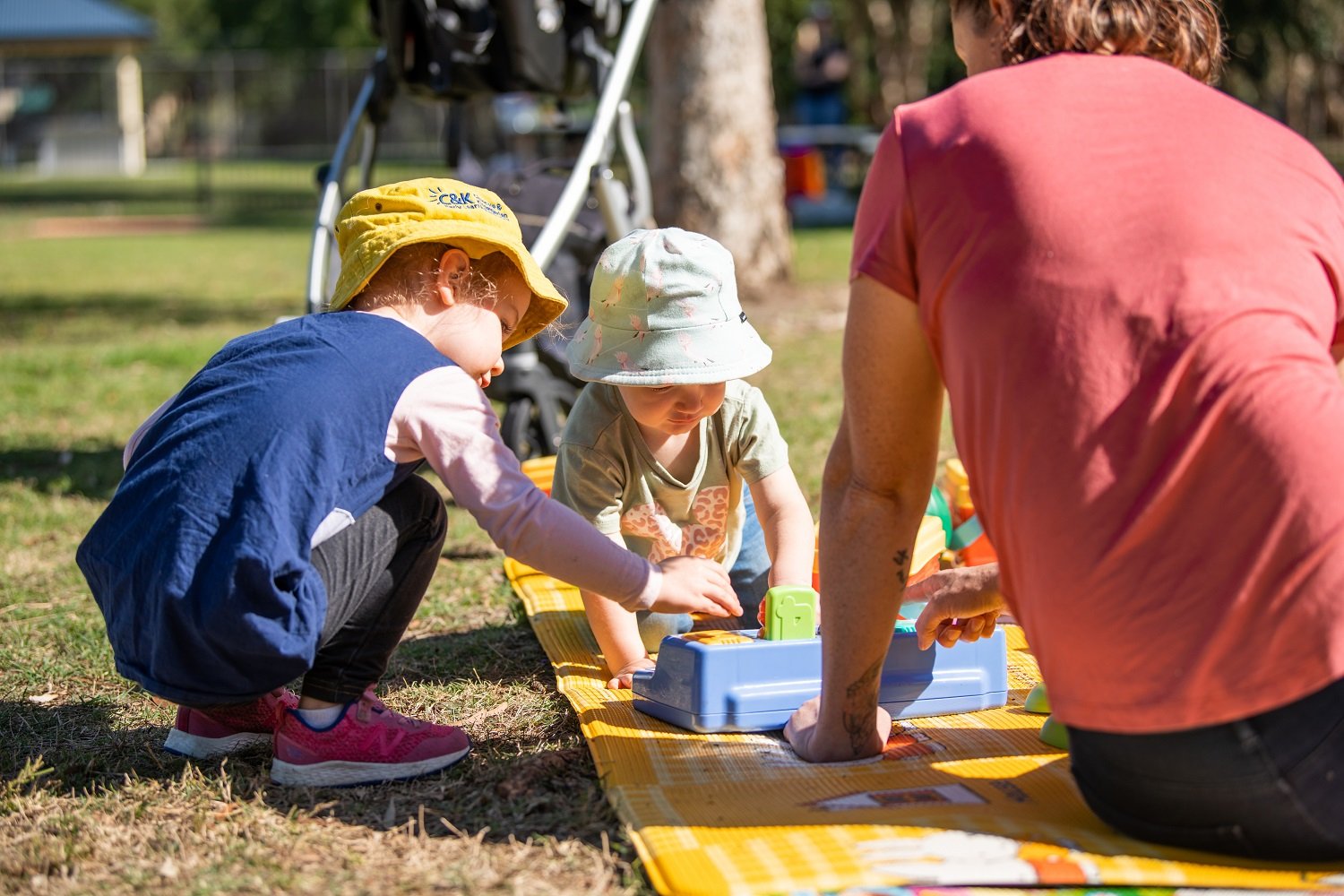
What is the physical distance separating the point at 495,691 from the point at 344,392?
2.97ft

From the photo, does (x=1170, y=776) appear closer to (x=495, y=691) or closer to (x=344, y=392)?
(x=344, y=392)

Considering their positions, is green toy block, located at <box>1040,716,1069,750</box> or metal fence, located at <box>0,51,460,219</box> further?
metal fence, located at <box>0,51,460,219</box>

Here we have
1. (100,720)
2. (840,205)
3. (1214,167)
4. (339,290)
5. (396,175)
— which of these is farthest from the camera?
(396,175)

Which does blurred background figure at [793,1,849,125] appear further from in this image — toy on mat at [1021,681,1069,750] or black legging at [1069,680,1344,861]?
black legging at [1069,680,1344,861]

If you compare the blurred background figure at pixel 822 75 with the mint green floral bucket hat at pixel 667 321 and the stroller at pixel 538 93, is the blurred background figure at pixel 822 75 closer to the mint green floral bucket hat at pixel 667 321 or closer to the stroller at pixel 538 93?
the stroller at pixel 538 93

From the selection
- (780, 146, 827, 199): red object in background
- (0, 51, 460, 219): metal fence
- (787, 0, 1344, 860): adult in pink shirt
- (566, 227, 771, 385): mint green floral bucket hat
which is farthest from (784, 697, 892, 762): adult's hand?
(0, 51, 460, 219): metal fence

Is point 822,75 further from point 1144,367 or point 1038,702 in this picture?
point 1144,367

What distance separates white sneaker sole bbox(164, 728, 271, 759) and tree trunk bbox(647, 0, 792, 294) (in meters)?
6.98

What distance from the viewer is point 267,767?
2.52 m

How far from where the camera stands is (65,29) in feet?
153

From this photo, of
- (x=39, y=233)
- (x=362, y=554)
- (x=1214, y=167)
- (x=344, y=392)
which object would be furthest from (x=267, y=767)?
(x=39, y=233)

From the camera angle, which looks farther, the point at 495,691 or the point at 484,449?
the point at 495,691

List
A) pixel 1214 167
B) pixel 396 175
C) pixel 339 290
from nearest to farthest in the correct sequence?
pixel 1214 167, pixel 339 290, pixel 396 175

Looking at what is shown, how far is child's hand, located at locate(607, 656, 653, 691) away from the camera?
2863 mm
